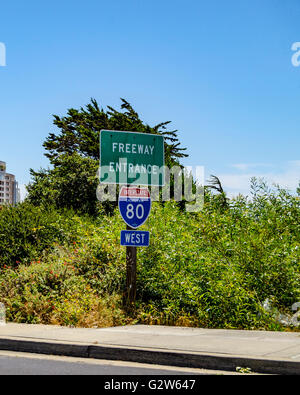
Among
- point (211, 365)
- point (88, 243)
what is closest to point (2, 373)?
point (211, 365)

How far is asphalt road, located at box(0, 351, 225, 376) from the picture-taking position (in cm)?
704

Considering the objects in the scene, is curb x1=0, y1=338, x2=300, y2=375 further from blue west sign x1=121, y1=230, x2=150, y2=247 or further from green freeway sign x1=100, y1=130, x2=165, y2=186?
green freeway sign x1=100, y1=130, x2=165, y2=186

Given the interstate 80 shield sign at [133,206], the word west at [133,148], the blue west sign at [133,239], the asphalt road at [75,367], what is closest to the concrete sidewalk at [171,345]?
the asphalt road at [75,367]

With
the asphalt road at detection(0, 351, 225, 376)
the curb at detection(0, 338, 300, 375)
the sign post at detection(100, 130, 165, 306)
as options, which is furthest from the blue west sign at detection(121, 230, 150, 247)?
the asphalt road at detection(0, 351, 225, 376)

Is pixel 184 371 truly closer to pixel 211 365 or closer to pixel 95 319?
Result: pixel 211 365

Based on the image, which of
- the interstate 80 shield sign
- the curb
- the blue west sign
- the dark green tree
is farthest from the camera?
the dark green tree

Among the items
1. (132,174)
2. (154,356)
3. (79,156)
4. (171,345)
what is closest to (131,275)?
(132,174)

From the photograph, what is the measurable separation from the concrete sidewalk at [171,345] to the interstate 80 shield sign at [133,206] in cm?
242

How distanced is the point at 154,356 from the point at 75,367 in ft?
3.51

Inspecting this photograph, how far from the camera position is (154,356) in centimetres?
764

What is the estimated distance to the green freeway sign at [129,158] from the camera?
1202cm

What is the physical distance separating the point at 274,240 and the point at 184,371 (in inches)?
209

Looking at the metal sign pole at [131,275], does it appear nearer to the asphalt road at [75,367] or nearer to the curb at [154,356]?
the curb at [154,356]

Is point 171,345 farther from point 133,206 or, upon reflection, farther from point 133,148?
point 133,148
